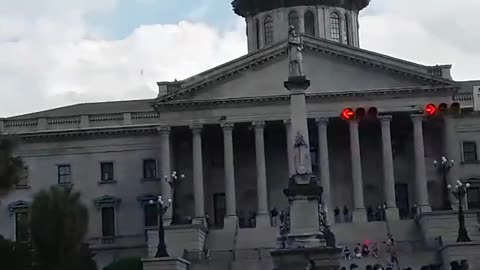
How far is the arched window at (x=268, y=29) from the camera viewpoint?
327ft

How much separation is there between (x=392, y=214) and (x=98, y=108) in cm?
3037

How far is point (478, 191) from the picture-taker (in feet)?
290

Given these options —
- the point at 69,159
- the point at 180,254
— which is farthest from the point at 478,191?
the point at 69,159

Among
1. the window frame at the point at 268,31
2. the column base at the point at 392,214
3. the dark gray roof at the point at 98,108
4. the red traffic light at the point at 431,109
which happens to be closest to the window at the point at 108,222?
the dark gray roof at the point at 98,108

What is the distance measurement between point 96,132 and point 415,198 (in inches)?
961

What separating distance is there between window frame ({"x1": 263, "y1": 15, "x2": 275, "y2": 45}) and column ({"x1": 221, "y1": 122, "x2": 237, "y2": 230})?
17331mm

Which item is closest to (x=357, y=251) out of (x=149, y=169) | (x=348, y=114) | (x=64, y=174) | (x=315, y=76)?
(x=315, y=76)

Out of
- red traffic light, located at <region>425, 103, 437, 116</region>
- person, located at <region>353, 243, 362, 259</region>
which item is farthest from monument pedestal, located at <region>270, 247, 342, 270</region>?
person, located at <region>353, 243, 362, 259</region>

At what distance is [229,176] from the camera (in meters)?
83.3

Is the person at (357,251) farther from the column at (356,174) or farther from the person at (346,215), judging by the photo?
the person at (346,215)

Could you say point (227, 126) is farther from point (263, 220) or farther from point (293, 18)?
point (293, 18)

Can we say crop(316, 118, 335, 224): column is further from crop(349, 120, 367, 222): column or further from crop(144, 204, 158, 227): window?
crop(144, 204, 158, 227): window

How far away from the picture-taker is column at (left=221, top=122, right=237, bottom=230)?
83125mm

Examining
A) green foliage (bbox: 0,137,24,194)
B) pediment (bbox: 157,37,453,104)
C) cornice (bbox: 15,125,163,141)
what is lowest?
green foliage (bbox: 0,137,24,194)
